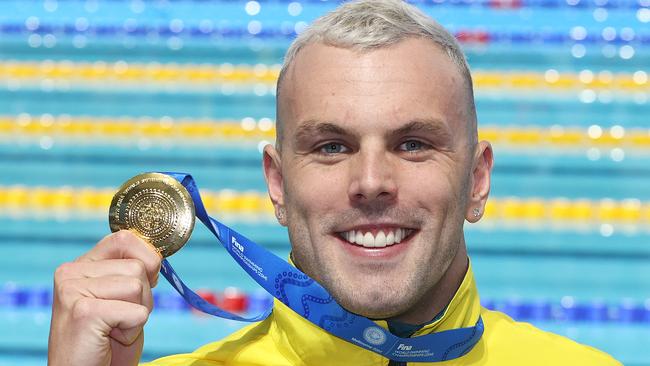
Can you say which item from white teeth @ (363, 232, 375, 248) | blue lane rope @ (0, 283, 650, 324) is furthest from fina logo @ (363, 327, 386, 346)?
blue lane rope @ (0, 283, 650, 324)

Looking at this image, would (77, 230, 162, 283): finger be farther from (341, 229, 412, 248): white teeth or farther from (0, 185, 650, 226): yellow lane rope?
(0, 185, 650, 226): yellow lane rope

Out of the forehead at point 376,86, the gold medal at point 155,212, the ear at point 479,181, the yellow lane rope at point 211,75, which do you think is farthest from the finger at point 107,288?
the yellow lane rope at point 211,75

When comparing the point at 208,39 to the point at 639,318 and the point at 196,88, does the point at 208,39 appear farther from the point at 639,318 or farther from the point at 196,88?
the point at 639,318

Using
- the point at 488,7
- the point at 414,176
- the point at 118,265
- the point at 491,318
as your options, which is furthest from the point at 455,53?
the point at 488,7

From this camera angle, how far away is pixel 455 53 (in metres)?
1.75

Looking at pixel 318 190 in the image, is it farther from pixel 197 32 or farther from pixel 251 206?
pixel 197 32

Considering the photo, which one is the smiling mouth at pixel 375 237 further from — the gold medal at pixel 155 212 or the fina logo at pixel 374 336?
the gold medal at pixel 155 212

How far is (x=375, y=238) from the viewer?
5.25 ft

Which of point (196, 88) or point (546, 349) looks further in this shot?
point (196, 88)

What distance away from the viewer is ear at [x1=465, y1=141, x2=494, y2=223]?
1801mm

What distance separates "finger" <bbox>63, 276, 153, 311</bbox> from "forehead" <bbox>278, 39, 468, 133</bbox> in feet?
1.38

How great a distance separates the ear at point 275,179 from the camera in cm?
179

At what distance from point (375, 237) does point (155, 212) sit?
1.24 ft

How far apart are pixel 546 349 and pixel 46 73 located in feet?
20.7
